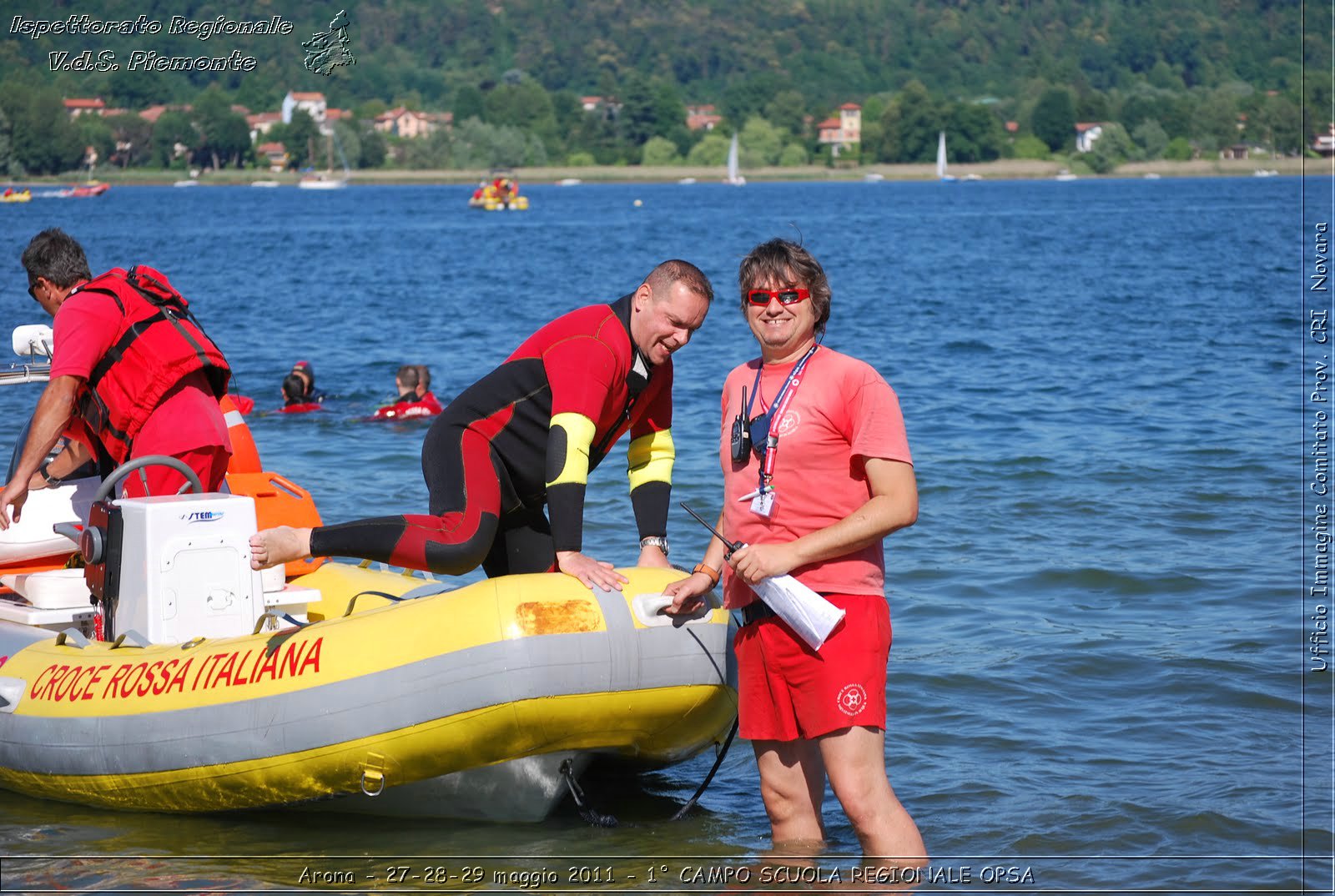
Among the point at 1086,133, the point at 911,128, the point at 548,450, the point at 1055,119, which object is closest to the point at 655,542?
the point at 548,450

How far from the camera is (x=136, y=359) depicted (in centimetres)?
581

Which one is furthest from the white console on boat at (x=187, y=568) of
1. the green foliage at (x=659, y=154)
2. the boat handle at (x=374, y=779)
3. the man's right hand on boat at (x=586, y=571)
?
the green foliage at (x=659, y=154)

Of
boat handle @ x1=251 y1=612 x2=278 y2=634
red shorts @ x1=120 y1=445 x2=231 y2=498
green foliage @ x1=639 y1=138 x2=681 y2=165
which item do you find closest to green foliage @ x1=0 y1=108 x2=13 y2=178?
green foliage @ x1=639 y1=138 x2=681 y2=165

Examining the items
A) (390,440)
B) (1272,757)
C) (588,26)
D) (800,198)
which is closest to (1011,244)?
(390,440)

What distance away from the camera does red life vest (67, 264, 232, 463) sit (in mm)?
5809

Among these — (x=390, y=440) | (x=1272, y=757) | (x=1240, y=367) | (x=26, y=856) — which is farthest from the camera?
(x=1240, y=367)

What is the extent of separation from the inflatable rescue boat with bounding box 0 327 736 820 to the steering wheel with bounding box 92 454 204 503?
0.03 meters

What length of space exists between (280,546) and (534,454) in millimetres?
903

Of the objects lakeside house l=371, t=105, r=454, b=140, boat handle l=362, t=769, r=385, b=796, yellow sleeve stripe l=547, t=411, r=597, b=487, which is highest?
lakeside house l=371, t=105, r=454, b=140

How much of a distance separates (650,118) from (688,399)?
478ft

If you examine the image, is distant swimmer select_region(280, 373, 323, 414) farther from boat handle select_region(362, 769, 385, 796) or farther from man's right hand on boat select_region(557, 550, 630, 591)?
man's right hand on boat select_region(557, 550, 630, 591)

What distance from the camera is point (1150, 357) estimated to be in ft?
61.1

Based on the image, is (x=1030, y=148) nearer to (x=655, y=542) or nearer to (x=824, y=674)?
(x=655, y=542)

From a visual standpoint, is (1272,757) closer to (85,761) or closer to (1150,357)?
(85,761)
